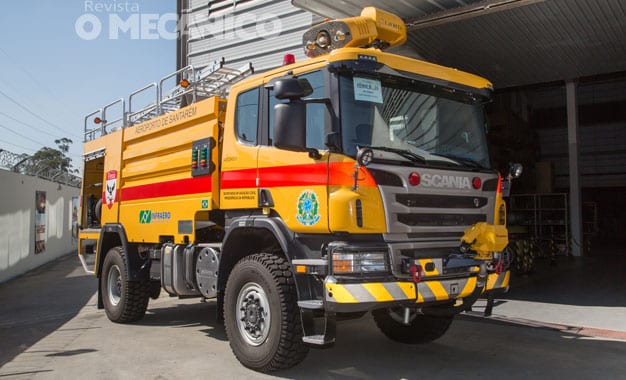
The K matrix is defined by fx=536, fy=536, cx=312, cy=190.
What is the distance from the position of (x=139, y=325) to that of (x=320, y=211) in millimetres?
4505

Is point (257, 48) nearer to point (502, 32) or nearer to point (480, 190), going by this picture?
point (502, 32)

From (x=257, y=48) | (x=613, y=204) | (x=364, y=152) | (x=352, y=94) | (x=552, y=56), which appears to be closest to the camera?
(x=364, y=152)

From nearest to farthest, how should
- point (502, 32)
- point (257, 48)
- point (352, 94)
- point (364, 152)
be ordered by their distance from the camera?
point (364, 152)
point (352, 94)
point (502, 32)
point (257, 48)

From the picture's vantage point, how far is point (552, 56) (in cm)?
1263

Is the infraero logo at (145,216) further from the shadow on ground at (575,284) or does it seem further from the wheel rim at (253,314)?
the shadow on ground at (575,284)

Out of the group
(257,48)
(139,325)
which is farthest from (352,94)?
(257,48)

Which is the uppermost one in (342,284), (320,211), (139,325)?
(320,211)

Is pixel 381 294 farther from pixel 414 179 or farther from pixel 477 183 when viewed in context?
pixel 477 183

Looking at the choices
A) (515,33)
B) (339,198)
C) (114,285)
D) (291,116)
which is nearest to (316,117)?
(291,116)

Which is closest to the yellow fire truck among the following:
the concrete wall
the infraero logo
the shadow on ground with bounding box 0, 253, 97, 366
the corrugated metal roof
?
the infraero logo

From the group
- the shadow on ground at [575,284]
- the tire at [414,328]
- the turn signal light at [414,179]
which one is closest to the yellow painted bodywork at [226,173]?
the turn signal light at [414,179]

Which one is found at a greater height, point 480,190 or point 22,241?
point 480,190

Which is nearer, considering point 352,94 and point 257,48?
point 352,94

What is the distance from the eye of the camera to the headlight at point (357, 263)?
427 centimetres
